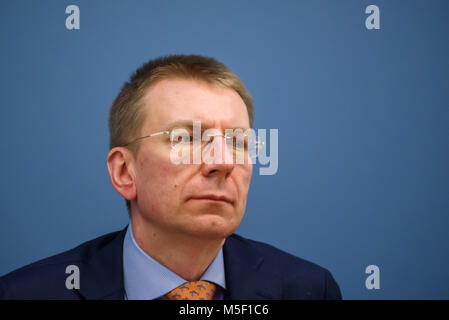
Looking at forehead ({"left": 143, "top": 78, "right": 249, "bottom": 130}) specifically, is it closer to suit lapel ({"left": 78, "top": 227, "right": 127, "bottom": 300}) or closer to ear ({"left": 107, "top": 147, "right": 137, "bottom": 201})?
ear ({"left": 107, "top": 147, "right": 137, "bottom": 201})

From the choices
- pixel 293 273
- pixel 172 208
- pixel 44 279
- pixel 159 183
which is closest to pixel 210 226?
pixel 172 208

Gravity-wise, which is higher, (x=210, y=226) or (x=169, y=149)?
(x=169, y=149)

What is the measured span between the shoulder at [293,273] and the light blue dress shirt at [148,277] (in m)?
0.30

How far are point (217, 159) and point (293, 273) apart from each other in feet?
2.62

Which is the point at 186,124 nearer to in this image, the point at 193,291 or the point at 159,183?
the point at 159,183

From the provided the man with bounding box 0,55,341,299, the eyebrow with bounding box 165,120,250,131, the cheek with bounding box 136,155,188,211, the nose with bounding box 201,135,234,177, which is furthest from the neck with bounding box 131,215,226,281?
the eyebrow with bounding box 165,120,250,131

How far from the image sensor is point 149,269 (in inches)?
60.7

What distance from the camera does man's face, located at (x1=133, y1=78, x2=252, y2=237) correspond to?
1.43 m

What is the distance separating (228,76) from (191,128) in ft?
1.29

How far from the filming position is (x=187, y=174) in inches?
56.9

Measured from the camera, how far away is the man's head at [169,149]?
4.72ft

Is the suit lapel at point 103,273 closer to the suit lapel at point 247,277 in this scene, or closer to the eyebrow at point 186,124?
the suit lapel at point 247,277
